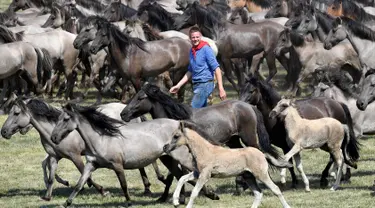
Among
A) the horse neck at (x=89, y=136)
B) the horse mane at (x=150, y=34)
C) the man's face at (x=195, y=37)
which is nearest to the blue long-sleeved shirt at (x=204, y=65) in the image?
the man's face at (x=195, y=37)

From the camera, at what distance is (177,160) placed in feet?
39.2

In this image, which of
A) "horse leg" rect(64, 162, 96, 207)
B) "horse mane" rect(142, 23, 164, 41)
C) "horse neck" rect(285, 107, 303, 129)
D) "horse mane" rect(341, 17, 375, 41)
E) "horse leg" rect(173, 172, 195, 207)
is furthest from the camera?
"horse mane" rect(142, 23, 164, 41)

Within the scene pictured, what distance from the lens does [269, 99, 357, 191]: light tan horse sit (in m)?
12.8

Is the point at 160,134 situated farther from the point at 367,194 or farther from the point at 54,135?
the point at 367,194

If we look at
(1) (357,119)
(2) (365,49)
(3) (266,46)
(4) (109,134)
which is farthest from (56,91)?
(4) (109,134)

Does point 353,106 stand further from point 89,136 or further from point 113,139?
point 89,136

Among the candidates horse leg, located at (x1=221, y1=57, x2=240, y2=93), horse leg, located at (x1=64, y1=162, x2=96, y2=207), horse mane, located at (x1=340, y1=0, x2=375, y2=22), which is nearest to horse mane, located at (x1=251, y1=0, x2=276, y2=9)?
horse mane, located at (x1=340, y1=0, x2=375, y2=22)

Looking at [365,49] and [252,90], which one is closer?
[252,90]

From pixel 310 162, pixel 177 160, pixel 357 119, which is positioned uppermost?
pixel 177 160

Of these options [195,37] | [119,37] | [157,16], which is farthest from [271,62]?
[195,37]

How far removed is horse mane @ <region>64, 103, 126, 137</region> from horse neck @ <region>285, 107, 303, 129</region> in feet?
6.88

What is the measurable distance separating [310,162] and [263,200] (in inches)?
138

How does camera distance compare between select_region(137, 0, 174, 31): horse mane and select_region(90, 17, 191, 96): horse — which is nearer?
select_region(90, 17, 191, 96): horse

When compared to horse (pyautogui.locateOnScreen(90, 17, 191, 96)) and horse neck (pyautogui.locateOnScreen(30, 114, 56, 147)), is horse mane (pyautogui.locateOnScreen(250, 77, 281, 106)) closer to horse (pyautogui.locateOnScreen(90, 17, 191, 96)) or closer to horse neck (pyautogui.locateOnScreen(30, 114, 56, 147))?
horse neck (pyautogui.locateOnScreen(30, 114, 56, 147))
